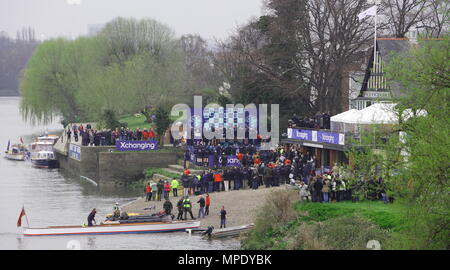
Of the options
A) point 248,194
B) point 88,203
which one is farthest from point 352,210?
point 88,203

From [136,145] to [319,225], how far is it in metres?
33.2

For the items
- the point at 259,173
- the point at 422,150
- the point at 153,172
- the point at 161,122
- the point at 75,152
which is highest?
the point at 161,122

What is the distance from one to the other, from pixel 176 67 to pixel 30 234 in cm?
6093

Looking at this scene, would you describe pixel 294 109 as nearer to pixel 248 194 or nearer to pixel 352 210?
pixel 248 194

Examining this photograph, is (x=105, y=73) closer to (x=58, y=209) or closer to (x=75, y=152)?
(x=75, y=152)

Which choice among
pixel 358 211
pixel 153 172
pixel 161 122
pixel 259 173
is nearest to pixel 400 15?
pixel 161 122

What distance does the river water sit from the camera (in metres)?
41.4

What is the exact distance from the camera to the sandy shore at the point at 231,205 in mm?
45188

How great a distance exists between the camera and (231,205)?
4841cm

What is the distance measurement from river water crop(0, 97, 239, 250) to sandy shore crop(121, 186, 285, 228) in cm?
203

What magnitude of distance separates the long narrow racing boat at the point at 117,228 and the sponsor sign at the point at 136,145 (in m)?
24.6

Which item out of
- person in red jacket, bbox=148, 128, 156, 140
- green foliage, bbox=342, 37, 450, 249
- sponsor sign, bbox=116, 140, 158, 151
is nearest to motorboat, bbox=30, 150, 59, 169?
sponsor sign, bbox=116, 140, 158, 151

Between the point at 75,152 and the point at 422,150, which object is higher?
the point at 422,150

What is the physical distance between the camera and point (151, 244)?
41438 millimetres
